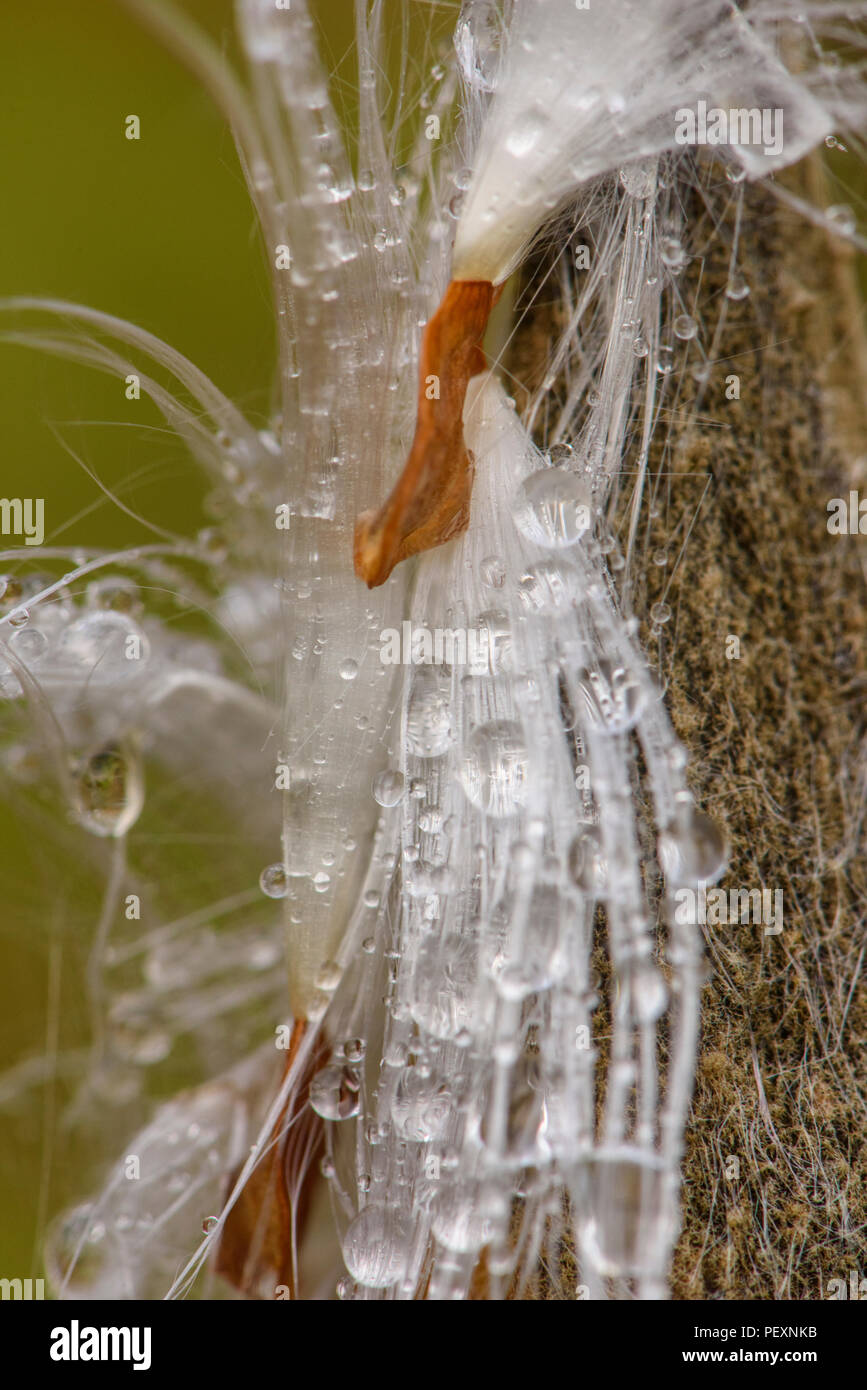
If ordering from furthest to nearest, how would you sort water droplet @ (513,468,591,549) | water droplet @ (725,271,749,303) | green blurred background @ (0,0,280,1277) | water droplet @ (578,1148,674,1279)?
green blurred background @ (0,0,280,1277)
water droplet @ (725,271,749,303)
water droplet @ (513,468,591,549)
water droplet @ (578,1148,674,1279)

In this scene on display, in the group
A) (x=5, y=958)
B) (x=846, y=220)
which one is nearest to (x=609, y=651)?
(x=846, y=220)

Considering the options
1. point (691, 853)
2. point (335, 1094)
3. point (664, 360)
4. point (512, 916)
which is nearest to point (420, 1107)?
point (335, 1094)

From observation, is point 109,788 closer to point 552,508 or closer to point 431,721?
point 431,721

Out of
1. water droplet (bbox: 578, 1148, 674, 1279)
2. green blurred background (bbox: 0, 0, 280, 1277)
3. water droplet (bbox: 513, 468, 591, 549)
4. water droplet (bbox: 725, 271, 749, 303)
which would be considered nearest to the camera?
water droplet (bbox: 578, 1148, 674, 1279)
